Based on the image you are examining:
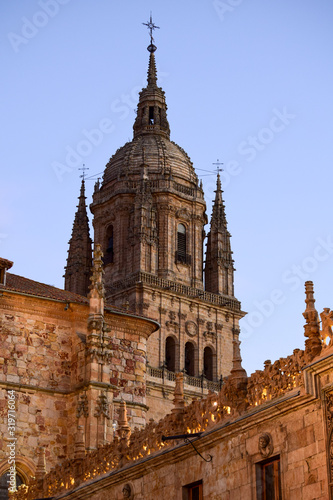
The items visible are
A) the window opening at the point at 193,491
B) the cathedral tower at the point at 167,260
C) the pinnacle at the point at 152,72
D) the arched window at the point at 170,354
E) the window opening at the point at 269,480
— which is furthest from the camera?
the pinnacle at the point at 152,72

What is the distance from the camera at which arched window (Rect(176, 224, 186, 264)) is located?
76500mm

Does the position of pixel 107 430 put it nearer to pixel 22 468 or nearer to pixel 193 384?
pixel 22 468

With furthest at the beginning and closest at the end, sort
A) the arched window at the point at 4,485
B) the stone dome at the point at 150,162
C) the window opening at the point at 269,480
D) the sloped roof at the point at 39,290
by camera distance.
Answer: the stone dome at the point at 150,162
the sloped roof at the point at 39,290
the arched window at the point at 4,485
the window opening at the point at 269,480

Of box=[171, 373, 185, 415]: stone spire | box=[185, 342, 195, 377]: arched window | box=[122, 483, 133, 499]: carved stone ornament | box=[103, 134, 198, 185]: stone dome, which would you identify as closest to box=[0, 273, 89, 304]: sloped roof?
box=[122, 483, 133, 499]: carved stone ornament

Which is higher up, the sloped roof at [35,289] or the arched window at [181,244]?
the arched window at [181,244]

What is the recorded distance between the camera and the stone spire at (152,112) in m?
84.7

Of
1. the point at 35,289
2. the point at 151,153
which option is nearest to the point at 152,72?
the point at 151,153

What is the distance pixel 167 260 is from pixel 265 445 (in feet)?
194

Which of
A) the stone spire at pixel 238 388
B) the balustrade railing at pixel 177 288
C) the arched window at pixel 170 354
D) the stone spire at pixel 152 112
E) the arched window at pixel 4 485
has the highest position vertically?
the stone spire at pixel 152 112

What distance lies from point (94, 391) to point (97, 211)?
52743 millimetres

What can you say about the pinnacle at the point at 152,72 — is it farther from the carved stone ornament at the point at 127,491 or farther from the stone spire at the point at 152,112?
the carved stone ornament at the point at 127,491

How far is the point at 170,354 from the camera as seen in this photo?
72.3 metres

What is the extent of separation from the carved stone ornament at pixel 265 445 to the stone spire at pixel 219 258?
60848 mm

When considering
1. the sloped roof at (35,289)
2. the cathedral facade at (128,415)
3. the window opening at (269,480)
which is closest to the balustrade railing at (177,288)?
the cathedral facade at (128,415)
